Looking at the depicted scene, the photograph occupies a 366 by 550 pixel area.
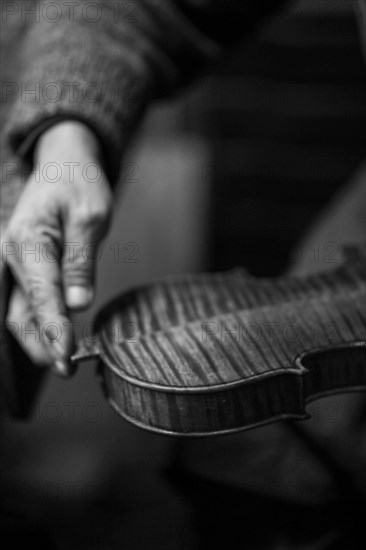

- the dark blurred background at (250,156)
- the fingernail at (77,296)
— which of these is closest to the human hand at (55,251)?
the fingernail at (77,296)

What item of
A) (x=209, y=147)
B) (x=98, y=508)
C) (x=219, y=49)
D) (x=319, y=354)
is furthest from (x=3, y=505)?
(x=209, y=147)

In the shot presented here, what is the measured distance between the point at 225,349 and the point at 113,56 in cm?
39

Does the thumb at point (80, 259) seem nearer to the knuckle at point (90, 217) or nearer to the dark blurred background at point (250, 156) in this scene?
the knuckle at point (90, 217)

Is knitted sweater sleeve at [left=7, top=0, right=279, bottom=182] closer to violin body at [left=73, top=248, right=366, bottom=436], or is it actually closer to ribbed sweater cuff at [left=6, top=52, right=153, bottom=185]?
ribbed sweater cuff at [left=6, top=52, right=153, bottom=185]

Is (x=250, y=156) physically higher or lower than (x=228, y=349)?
lower

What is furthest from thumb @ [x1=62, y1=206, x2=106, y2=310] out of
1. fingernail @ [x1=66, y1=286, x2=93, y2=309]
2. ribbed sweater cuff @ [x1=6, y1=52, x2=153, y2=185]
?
ribbed sweater cuff @ [x1=6, y1=52, x2=153, y2=185]

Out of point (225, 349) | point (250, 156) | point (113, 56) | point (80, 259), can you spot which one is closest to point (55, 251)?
point (80, 259)

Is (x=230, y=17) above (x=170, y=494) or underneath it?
above

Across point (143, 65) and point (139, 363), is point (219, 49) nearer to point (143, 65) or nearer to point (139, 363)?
point (143, 65)

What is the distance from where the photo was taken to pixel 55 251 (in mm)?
561

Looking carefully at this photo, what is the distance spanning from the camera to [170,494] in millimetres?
634

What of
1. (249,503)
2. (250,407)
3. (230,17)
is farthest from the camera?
(230,17)

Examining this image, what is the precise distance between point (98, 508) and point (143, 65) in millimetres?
476

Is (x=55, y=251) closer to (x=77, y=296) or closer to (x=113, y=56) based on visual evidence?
(x=77, y=296)
